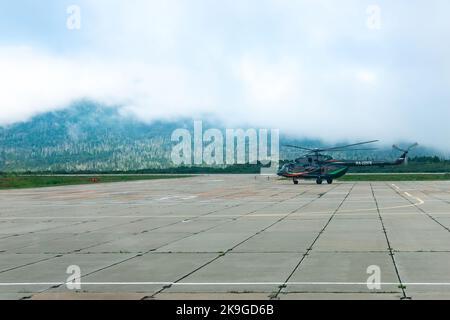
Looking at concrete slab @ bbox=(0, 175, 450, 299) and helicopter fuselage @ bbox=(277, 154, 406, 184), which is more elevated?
helicopter fuselage @ bbox=(277, 154, 406, 184)

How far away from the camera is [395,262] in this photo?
14.0 m

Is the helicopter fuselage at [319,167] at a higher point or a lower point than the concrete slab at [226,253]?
higher

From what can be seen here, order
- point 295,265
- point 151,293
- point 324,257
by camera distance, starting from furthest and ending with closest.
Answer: point 324,257
point 295,265
point 151,293

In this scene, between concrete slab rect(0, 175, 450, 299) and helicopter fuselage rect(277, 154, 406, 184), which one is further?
helicopter fuselage rect(277, 154, 406, 184)

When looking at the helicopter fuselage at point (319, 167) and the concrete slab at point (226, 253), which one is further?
the helicopter fuselage at point (319, 167)

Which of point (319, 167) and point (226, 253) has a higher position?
point (319, 167)

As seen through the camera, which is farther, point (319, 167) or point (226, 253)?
point (319, 167)
